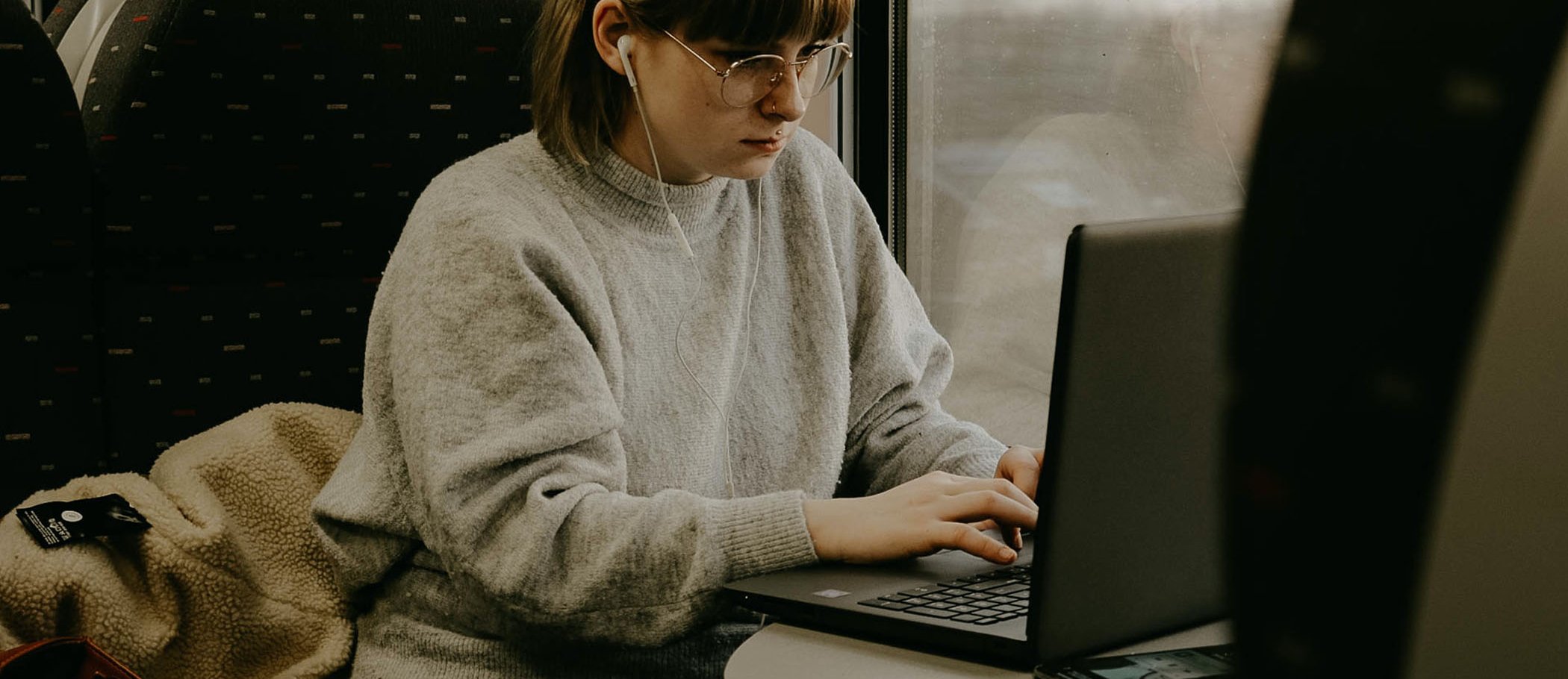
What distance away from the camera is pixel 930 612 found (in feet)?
2.69

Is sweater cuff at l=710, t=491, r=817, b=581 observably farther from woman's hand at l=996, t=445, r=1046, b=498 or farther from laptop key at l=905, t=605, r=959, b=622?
woman's hand at l=996, t=445, r=1046, b=498

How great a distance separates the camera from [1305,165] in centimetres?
19

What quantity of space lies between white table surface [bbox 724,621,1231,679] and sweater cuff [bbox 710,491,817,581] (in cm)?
12

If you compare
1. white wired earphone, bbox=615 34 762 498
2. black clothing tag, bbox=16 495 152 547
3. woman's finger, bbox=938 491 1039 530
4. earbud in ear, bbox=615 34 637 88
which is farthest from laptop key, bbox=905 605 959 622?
black clothing tag, bbox=16 495 152 547

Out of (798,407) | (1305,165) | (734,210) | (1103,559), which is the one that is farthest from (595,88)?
(1305,165)

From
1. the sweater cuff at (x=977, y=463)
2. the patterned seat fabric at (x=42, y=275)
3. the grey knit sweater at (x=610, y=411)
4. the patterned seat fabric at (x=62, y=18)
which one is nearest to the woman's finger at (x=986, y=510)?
the grey knit sweater at (x=610, y=411)

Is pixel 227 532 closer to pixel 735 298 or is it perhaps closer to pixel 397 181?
pixel 397 181

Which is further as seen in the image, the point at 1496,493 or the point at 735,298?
the point at 735,298

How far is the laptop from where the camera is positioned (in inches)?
24.1

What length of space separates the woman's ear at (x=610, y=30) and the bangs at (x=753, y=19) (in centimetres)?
5

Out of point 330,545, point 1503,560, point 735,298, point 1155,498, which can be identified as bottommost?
point 330,545

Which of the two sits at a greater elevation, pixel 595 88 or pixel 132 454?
pixel 595 88

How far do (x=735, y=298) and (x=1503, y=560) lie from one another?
3.64 ft

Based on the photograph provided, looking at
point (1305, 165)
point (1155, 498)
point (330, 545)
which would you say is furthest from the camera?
point (330, 545)
